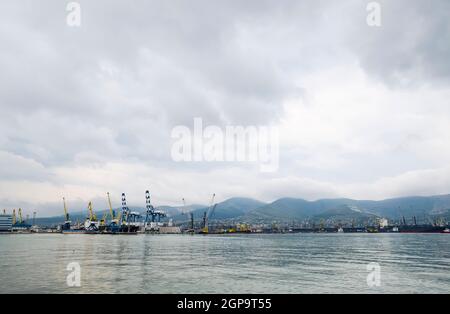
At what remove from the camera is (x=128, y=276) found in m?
55.3

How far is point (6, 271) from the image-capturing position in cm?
5997

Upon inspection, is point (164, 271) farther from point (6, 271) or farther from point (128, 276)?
point (6, 271)

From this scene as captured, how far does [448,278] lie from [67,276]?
61.1 m
